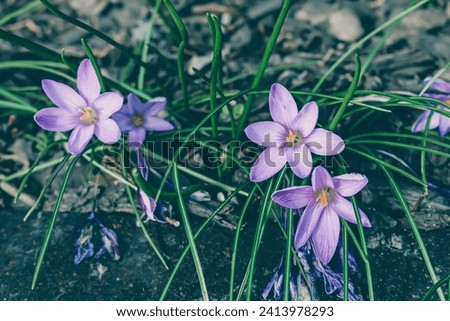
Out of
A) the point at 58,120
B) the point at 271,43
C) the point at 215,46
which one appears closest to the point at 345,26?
the point at 271,43

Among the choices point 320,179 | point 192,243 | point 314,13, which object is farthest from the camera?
point 314,13

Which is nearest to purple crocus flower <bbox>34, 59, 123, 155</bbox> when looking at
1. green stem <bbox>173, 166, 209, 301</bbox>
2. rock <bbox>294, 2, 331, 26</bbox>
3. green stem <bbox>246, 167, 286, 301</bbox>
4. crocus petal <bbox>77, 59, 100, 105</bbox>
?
crocus petal <bbox>77, 59, 100, 105</bbox>

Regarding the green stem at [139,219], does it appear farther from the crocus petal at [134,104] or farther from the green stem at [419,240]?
the green stem at [419,240]

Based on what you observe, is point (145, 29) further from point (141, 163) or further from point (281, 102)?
point (281, 102)

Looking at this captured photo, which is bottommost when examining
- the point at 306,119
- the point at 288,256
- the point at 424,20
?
the point at 288,256

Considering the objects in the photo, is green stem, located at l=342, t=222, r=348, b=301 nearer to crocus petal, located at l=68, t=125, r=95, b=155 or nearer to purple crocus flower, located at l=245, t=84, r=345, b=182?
purple crocus flower, located at l=245, t=84, r=345, b=182

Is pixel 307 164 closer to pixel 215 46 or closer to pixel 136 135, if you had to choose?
pixel 215 46
